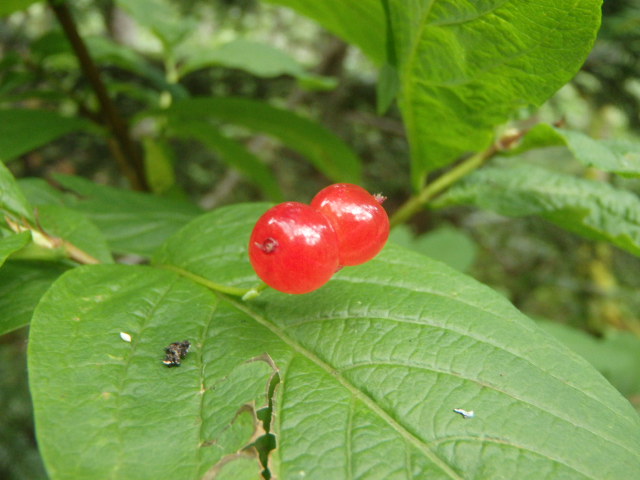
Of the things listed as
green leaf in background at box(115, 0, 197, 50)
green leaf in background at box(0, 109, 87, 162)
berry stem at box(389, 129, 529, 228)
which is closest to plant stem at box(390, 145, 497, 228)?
berry stem at box(389, 129, 529, 228)

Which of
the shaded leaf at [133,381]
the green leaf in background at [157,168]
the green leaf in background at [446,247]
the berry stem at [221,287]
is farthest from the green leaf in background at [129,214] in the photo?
the green leaf in background at [446,247]

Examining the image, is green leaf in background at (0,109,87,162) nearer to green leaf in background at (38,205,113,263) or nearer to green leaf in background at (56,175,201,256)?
green leaf in background at (56,175,201,256)

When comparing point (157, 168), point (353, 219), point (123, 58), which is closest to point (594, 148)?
point (353, 219)

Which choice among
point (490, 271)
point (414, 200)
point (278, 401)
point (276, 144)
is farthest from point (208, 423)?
point (490, 271)

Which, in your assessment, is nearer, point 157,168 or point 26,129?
point 26,129

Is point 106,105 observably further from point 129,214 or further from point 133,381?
point 133,381

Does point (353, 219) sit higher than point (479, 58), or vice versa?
point (479, 58)
